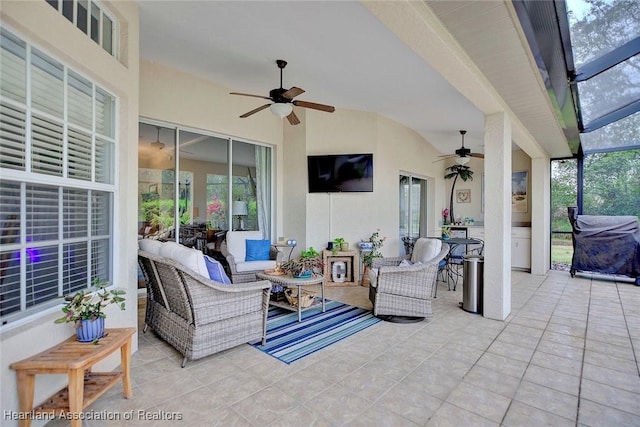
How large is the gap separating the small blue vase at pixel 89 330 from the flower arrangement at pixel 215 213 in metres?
3.14

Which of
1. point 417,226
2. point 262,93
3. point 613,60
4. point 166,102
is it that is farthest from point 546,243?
point 166,102

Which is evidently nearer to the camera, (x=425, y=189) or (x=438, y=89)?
(x=438, y=89)

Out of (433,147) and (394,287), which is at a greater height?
(433,147)

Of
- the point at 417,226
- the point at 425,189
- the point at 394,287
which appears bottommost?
the point at 394,287

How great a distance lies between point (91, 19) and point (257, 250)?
3374mm

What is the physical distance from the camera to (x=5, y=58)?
68.2 inches

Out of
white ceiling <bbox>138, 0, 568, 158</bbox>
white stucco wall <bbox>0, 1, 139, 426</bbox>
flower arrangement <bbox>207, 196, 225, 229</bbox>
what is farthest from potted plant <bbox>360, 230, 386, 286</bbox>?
white stucco wall <bbox>0, 1, 139, 426</bbox>

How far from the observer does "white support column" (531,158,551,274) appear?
6465mm

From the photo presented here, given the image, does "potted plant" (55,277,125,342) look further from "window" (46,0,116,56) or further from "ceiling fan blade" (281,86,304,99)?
"ceiling fan blade" (281,86,304,99)

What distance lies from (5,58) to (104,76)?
2.33 ft

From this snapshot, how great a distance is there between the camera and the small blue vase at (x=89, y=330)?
6.42 ft

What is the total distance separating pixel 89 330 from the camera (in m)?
1.97

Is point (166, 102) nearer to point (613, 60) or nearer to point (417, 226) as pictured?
point (613, 60)

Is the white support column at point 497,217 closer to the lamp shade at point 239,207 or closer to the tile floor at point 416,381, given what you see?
the tile floor at point 416,381
